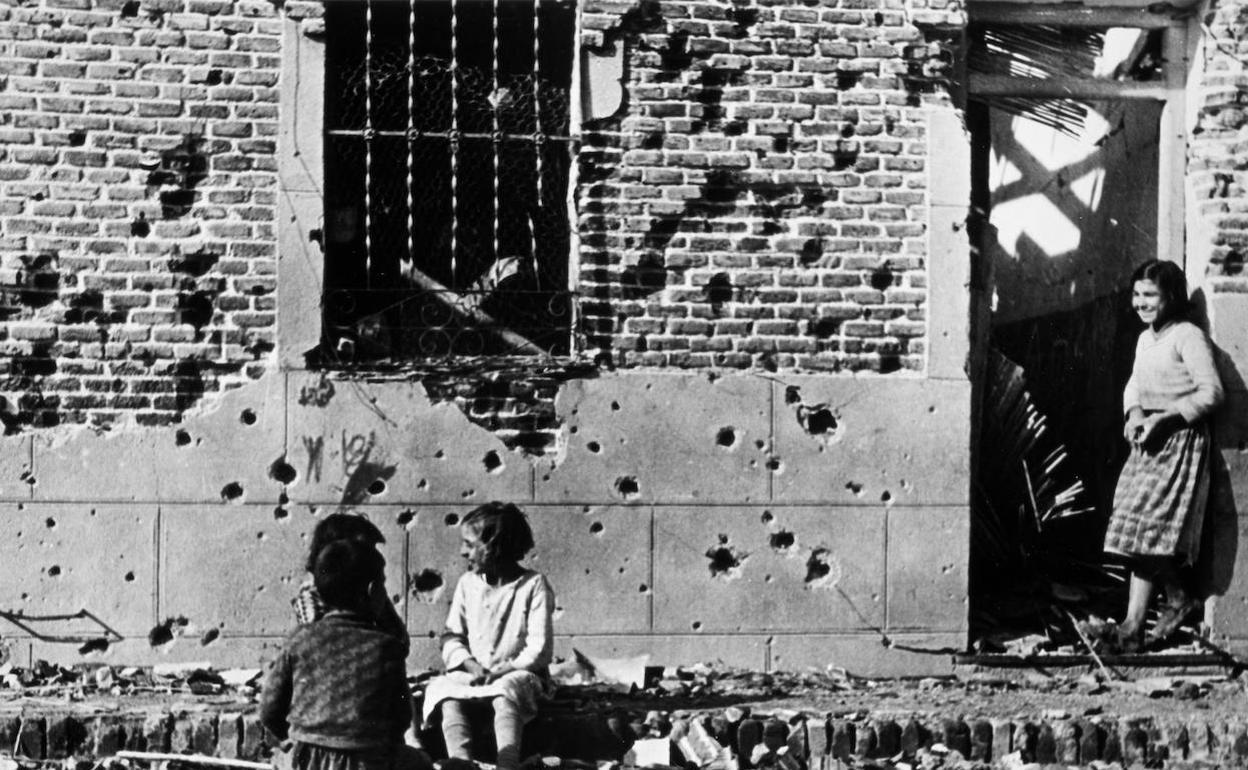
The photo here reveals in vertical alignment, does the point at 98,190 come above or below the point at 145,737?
above

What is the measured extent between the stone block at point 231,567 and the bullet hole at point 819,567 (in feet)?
8.02

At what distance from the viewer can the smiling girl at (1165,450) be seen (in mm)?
8156

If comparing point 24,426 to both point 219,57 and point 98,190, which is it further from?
point 219,57

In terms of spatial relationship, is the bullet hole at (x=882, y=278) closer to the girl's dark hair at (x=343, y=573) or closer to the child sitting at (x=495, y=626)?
the child sitting at (x=495, y=626)

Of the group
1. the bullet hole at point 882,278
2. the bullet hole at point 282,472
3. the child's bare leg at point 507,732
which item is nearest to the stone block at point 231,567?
the bullet hole at point 282,472

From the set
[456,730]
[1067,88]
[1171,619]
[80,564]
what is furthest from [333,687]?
[1067,88]

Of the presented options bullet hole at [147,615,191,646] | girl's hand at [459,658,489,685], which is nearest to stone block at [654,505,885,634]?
girl's hand at [459,658,489,685]

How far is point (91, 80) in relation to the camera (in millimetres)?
7867

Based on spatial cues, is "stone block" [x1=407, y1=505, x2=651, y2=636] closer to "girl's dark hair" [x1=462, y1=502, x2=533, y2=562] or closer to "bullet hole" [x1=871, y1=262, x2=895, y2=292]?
"girl's dark hair" [x1=462, y1=502, x2=533, y2=562]

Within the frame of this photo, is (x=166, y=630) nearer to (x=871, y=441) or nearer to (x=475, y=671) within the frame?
(x=475, y=671)

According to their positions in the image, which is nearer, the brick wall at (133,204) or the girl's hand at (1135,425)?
the brick wall at (133,204)

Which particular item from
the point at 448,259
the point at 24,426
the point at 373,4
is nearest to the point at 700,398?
the point at 448,259

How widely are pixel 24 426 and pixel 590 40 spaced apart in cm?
328

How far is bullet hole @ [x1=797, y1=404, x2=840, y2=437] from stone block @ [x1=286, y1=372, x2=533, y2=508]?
1.39 m
